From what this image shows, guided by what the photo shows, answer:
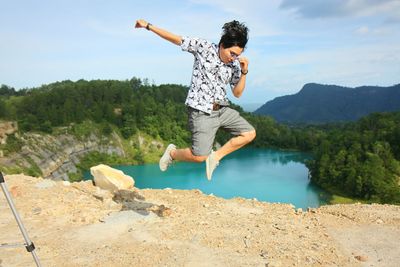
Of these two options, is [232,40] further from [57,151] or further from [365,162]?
[57,151]

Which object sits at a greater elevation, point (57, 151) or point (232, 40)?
point (232, 40)

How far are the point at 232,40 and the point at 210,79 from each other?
0.63 meters

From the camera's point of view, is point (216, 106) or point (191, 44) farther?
point (216, 106)

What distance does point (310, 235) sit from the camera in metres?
7.27

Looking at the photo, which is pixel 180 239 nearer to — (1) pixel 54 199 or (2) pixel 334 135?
(1) pixel 54 199

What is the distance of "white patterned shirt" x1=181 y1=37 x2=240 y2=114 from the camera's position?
18.2 feet

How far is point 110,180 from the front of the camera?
10977 mm

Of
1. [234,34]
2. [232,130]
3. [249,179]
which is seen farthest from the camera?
[249,179]

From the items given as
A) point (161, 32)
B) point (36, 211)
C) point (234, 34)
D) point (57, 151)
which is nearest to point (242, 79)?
point (234, 34)

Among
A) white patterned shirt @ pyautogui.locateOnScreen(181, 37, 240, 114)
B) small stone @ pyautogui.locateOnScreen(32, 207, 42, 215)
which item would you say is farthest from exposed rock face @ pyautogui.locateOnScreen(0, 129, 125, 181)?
white patterned shirt @ pyautogui.locateOnScreen(181, 37, 240, 114)

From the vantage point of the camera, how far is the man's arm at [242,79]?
217 inches

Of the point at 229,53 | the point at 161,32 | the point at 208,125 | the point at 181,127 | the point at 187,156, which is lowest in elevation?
the point at 181,127

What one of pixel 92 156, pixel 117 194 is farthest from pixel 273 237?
pixel 92 156

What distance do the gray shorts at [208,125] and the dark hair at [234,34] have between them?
1.00 metres
